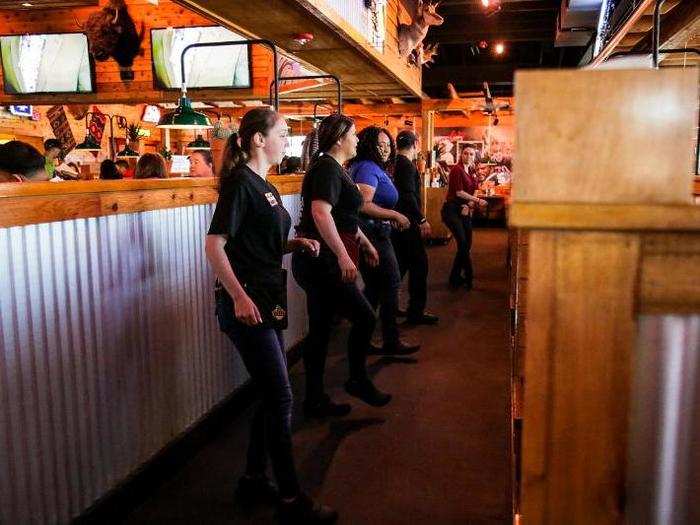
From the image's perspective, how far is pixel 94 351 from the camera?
2.54 m

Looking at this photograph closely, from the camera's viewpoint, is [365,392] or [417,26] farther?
[417,26]

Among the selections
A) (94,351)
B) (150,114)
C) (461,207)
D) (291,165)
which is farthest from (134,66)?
(94,351)

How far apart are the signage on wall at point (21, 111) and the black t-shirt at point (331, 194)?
986cm

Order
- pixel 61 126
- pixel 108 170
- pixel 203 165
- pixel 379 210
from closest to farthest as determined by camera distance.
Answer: pixel 379 210 < pixel 108 170 < pixel 203 165 < pixel 61 126

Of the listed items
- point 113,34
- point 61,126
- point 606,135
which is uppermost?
point 113,34

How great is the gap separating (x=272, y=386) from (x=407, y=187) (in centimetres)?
347

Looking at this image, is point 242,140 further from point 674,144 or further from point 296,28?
point 296,28

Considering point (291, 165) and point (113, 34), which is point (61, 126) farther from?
point (291, 165)

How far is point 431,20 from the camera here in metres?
9.21

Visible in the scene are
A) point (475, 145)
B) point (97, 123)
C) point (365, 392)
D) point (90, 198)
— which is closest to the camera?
point (90, 198)

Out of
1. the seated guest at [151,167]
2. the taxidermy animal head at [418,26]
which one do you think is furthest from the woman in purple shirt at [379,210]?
the taxidermy animal head at [418,26]

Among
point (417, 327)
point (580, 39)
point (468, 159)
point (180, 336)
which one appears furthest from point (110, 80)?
point (180, 336)

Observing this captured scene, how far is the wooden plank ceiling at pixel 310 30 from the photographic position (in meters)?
4.29

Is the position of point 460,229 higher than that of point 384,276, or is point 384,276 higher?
point 460,229
